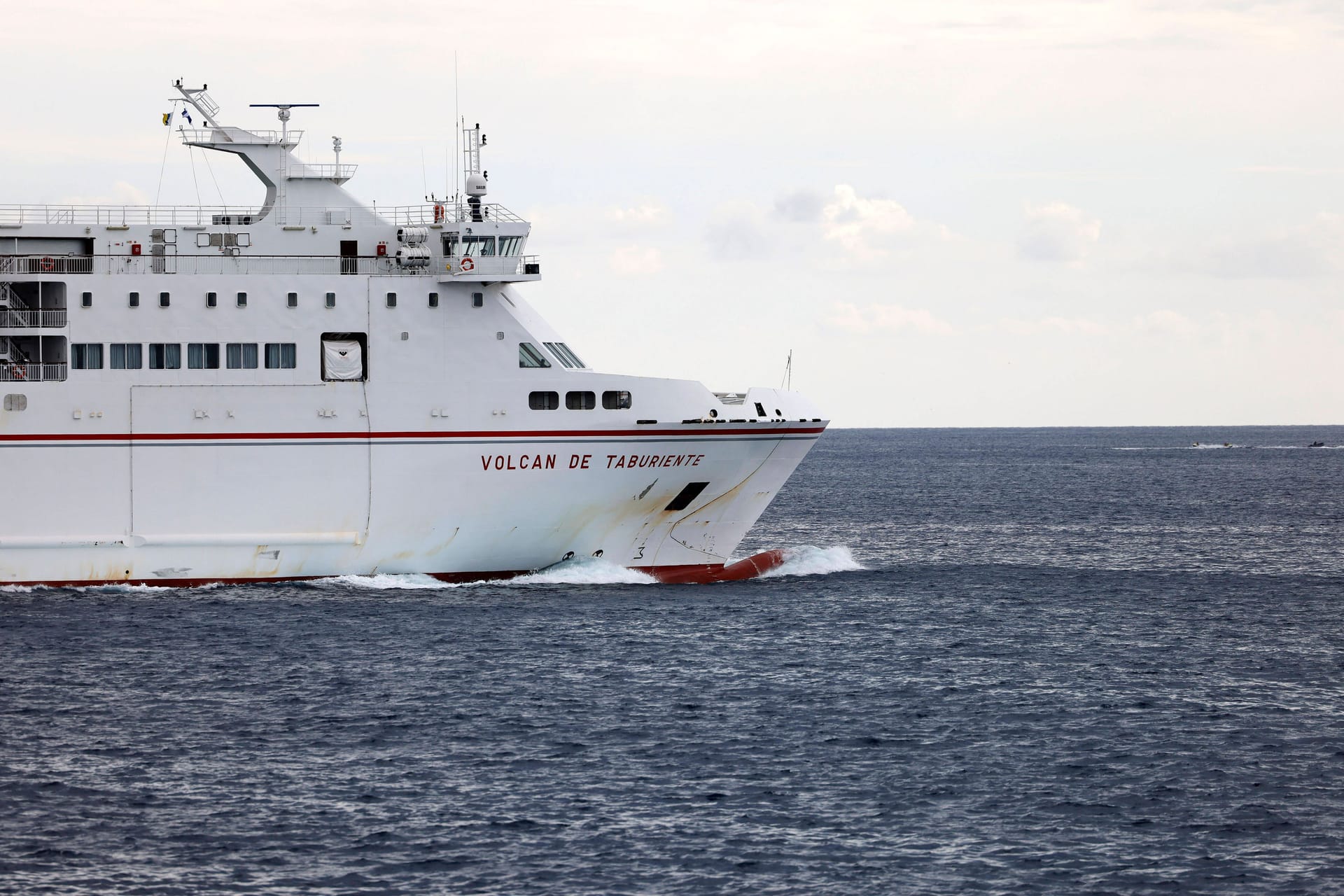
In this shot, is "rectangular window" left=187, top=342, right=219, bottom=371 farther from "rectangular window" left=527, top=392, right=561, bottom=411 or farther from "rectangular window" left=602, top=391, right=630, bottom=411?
"rectangular window" left=602, top=391, right=630, bottom=411

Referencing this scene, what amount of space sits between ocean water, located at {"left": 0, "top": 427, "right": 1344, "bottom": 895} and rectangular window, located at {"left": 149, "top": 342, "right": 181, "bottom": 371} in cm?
627

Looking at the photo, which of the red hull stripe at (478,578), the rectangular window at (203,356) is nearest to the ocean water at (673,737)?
the red hull stripe at (478,578)

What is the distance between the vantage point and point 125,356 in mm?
40312

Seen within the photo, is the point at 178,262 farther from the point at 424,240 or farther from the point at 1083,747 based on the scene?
the point at 1083,747

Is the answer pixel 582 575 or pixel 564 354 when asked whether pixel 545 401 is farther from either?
pixel 582 575

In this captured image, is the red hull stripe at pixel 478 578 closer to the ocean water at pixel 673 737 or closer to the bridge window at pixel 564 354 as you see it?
the ocean water at pixel 673 737

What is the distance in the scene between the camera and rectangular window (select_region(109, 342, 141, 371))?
40.2 meters

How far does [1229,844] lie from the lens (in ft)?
72.5

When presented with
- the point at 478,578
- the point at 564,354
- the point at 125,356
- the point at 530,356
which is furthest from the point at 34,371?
the point at 564,354

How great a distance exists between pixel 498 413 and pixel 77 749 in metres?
16.6

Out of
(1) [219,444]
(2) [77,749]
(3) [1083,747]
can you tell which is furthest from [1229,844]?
(1) [219,444]

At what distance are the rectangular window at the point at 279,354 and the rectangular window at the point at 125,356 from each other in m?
3.57

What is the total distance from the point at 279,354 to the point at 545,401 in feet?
24.7

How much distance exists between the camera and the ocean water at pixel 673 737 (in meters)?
21.3
